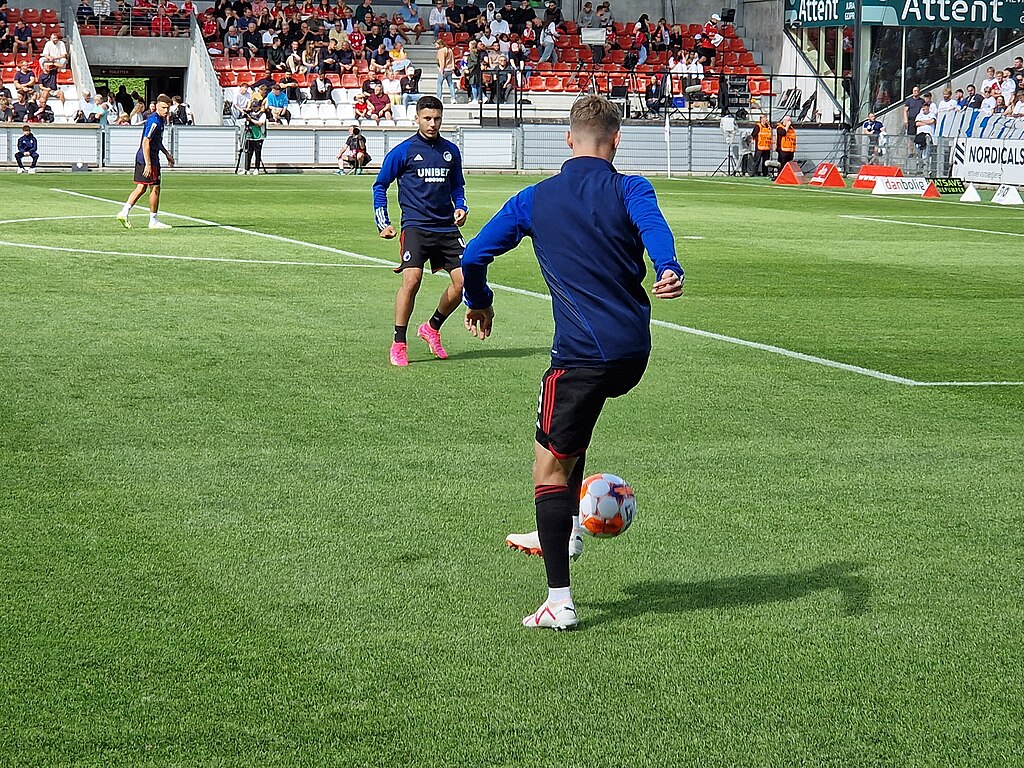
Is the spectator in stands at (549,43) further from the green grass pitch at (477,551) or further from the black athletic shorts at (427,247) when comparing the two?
the black athletic shorts at (427,247)

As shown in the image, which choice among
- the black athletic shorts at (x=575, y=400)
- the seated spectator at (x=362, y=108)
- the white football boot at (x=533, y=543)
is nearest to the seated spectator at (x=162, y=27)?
the seated spectator at (x=362, y=108)

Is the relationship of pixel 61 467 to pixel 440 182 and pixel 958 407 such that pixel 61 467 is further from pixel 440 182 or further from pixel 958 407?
pixel 958 407

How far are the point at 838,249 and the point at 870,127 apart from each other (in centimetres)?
2437

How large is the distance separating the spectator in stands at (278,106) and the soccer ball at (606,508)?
4159cm

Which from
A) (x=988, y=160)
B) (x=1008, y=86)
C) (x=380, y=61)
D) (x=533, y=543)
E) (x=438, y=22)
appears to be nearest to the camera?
(x=533, y=543)

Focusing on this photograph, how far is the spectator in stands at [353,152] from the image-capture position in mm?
41531

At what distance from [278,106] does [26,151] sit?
927cm

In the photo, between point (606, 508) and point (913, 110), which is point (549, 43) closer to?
point (913, 110)

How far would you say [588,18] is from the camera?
5488cm

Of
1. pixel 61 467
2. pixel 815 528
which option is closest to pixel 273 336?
pixel 61 467

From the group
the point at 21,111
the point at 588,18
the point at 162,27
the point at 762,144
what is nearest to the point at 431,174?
the point at 762,144

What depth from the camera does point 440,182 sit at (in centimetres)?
1100

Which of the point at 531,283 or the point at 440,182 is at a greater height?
the point at 440,182

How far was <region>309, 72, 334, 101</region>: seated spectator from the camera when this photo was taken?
4775 centimetres
